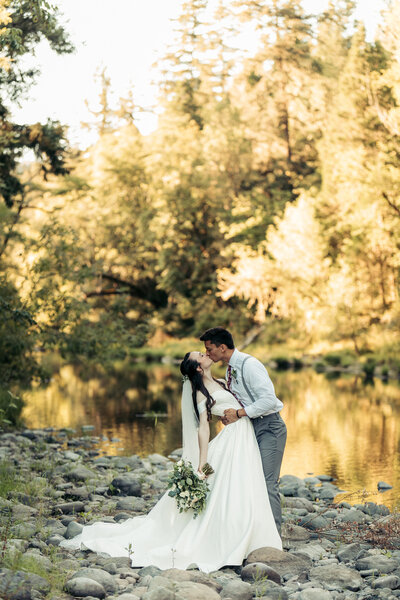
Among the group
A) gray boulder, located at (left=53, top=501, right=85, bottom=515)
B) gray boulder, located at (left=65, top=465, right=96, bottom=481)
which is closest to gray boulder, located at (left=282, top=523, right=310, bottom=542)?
gray boulder, located at (left=53, top=501, right=85, bottom=515)

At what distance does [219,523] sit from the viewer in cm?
705

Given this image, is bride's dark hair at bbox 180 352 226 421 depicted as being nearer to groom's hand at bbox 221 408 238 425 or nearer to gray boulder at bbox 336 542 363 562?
groom's hand at bbox 221 408 238 425

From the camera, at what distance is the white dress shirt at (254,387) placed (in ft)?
23.9

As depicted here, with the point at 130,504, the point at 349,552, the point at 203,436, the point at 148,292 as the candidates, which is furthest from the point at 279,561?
the point at 148,292

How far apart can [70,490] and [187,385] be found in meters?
3.74

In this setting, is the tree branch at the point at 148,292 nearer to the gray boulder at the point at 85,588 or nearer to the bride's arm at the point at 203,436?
the bride's arm at the point at 203,436

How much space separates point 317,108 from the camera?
140ft

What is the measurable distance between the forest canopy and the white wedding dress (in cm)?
2300

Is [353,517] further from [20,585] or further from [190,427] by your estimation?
[20,585]

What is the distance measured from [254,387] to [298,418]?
514 inches

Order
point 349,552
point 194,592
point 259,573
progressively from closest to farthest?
point 194,592 → point 259,573 → point 349,552

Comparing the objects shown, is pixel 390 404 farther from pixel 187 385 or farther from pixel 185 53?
pixel 185 53

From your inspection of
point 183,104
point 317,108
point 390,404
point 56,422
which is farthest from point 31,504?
point 183,104

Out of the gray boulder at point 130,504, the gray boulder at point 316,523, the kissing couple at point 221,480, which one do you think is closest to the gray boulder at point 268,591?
the kissing couple at point 221,480
